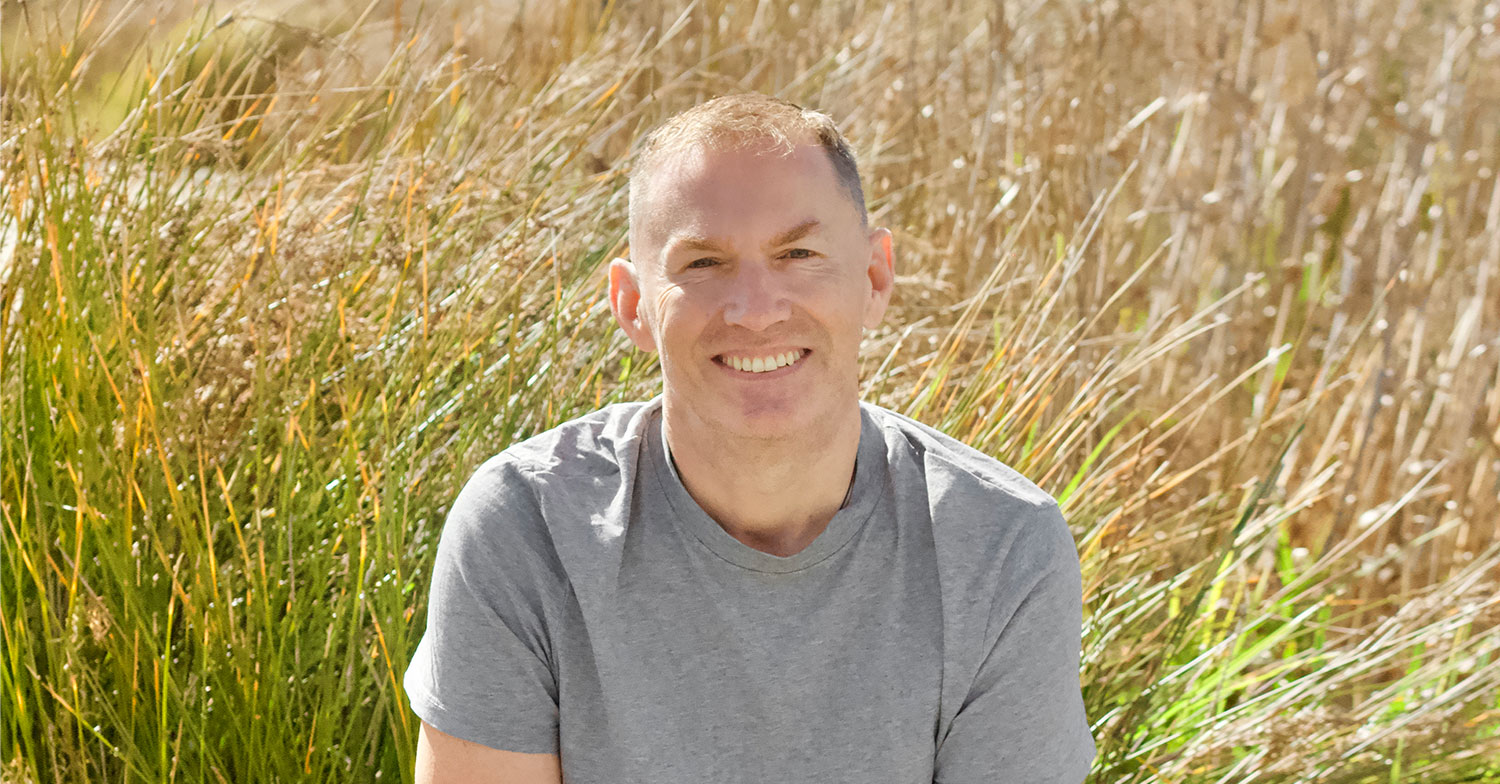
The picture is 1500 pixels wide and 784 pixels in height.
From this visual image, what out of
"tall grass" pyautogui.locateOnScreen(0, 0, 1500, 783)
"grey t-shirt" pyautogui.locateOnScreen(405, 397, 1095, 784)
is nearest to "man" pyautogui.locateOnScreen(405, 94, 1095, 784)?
"grey t-shirt" pyautogui.locateOnScreen(405, 397, 1095, 784)

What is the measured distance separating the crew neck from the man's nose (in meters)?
0.20

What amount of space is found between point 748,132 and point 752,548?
0.46 metres

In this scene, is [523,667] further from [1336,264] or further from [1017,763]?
[1336,264]

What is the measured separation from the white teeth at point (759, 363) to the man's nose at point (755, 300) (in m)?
0.04

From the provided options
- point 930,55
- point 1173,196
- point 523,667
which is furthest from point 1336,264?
point 523,667

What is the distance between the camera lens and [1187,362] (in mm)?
3379

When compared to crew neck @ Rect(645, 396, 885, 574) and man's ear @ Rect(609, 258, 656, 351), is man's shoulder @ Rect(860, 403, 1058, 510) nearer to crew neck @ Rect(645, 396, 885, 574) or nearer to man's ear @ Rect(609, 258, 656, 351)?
crew neck @ Rect(645, 396, 885, 574)

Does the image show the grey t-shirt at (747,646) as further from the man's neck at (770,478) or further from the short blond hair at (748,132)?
the short blond hair at (748,132)

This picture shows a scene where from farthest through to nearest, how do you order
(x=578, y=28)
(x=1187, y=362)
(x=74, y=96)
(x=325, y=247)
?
(x=578, y=28), (x=1187, y=362), (x=74, y=96), (x=325, y=247)

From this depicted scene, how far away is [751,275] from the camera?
1421 millimetres

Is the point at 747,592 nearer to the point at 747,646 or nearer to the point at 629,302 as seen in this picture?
the point at 747,646

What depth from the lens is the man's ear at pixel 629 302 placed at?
1.55 m

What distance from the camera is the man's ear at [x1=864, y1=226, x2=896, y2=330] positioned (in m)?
1.57

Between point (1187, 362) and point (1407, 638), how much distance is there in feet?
4.09
